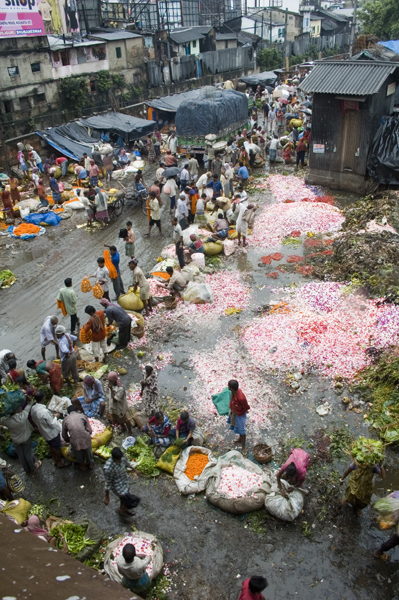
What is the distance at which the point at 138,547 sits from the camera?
19.7ft

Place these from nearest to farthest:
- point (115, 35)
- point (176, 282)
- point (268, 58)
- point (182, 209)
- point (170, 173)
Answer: point (176, 282)
point (182, 209)
point (170, 173)
point (115, 35)
point (268, 58)

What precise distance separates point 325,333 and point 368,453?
167 inches

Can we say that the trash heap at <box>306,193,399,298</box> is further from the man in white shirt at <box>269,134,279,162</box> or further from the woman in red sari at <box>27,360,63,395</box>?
the man in white shirt at <box>269,134,279,162</box>

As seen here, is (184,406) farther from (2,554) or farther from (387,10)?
(387,10)

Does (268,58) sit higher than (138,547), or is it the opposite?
(268,58)

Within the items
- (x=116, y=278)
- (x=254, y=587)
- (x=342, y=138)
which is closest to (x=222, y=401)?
(x=254, y=587)

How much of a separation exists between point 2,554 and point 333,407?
7.03 metres

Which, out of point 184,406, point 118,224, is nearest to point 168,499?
point 184,406

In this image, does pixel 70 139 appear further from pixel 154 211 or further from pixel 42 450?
Result: pixel 42 450

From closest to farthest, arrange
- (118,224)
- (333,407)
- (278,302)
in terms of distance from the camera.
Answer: (333,407), (278,302), (118,224)

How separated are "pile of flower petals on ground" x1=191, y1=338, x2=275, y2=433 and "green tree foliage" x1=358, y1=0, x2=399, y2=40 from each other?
35.6 metres

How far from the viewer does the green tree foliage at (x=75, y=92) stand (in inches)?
1155

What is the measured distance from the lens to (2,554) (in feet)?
8.20

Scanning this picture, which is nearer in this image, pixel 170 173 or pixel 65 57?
pixel 170 173
